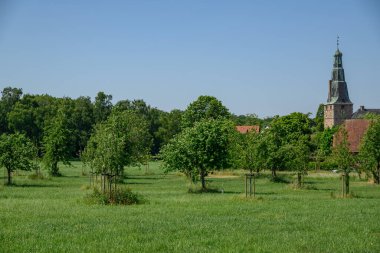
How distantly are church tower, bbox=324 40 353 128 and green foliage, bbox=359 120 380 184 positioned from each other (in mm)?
86573

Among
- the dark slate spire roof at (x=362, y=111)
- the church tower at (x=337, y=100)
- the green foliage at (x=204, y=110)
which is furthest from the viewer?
the dark slate spire roof at (x=362, y=111)

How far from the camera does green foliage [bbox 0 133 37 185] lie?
50409 mm

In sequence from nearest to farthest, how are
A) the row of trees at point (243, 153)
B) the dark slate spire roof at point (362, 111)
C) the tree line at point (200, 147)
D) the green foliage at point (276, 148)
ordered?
the tree line at point (200, 147), the row of trees at point (243, 153), the green foliage at point (276, 148), the dark slate spire roof at point (362, 111)

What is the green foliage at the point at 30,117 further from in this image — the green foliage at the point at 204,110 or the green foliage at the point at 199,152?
the green foliage at the point at 199,152

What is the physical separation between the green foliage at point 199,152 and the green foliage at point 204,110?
55274mm

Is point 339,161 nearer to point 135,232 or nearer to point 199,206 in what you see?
point 199,206

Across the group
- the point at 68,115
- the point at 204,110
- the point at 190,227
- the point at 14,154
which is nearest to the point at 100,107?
the point at 68,115

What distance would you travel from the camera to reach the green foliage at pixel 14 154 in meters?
50.4

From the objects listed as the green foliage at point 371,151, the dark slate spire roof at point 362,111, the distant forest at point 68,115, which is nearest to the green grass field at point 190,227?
the green foliage at point 371,151

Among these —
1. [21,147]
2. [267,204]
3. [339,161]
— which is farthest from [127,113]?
[267,204]

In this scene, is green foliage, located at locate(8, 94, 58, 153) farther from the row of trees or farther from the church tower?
the row of trees

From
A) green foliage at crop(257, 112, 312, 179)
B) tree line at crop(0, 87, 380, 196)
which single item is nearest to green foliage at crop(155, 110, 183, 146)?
tree line at crop(0, 87, 380, 196)

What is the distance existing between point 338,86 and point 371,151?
9278 cm

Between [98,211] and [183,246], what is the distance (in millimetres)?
10789
